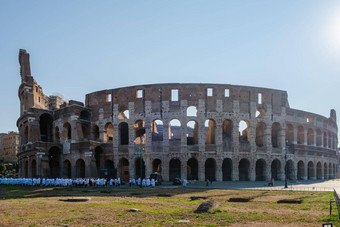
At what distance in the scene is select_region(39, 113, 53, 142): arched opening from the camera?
53625 millimetres

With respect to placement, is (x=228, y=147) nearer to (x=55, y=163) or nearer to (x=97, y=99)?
(x=97, y=99)

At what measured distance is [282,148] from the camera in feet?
157

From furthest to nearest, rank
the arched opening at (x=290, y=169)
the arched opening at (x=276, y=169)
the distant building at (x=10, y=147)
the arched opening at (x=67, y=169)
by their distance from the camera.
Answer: the distant building at (x=10, y=147) → the arched opening at (x=67, y=169) → the arched opening at (x=290, y=169) → the arched opening at (x=276, y=169)

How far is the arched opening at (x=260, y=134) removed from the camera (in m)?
47.8

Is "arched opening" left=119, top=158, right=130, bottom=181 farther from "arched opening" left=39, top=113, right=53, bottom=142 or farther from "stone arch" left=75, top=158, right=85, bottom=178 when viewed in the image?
"arched opening" left=39, top=113, right=53, bottom=142

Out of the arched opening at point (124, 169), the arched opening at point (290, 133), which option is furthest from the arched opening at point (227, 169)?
the arched opening at point (124, 169)

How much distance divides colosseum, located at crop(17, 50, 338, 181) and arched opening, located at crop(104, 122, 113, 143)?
Result: 149 mm

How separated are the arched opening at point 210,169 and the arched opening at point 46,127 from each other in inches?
952

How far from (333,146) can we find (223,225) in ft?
179

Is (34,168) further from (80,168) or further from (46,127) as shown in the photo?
(46,127)

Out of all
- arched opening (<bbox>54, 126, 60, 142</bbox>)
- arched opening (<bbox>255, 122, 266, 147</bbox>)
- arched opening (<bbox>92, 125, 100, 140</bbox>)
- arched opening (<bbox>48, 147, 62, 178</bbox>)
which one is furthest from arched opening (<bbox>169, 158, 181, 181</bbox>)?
arched opening (<bbox>54, 126, 60, 142</bbox>)

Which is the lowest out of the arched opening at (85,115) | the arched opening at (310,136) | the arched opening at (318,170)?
the arched opening at (318,170)

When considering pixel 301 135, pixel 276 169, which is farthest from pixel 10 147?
pixel 301 135

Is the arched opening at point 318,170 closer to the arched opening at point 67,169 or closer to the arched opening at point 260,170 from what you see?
the arched opening at point 260,170
